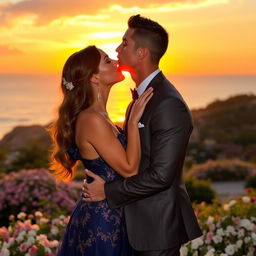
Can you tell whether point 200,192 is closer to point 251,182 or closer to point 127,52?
point 251,182

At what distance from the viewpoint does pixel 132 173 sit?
511 cm

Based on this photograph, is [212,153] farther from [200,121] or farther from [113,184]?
[113,184]

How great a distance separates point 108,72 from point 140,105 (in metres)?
0.66

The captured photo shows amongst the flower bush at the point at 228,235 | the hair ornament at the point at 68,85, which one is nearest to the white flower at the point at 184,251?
the flower bush at the point at 228,235

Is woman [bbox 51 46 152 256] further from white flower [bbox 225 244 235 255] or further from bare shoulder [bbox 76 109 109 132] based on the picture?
white flower [bbox 225 244 235 255]

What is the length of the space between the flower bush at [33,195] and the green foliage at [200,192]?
3.59 meters

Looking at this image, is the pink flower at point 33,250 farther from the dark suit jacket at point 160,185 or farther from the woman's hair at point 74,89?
the dark suit jacket at point 160,185

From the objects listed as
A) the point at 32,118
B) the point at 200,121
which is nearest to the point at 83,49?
the point at 200,121

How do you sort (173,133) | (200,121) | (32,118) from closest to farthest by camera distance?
1. (173,133)
2. (200,121)
3. (32,118)

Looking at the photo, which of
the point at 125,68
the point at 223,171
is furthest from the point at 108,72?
the point at 223,171

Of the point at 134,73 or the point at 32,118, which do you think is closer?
the point at 134,73

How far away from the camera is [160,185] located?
16.0ft

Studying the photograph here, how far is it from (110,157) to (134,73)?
699 millimetres

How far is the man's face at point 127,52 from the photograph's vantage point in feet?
16.8
